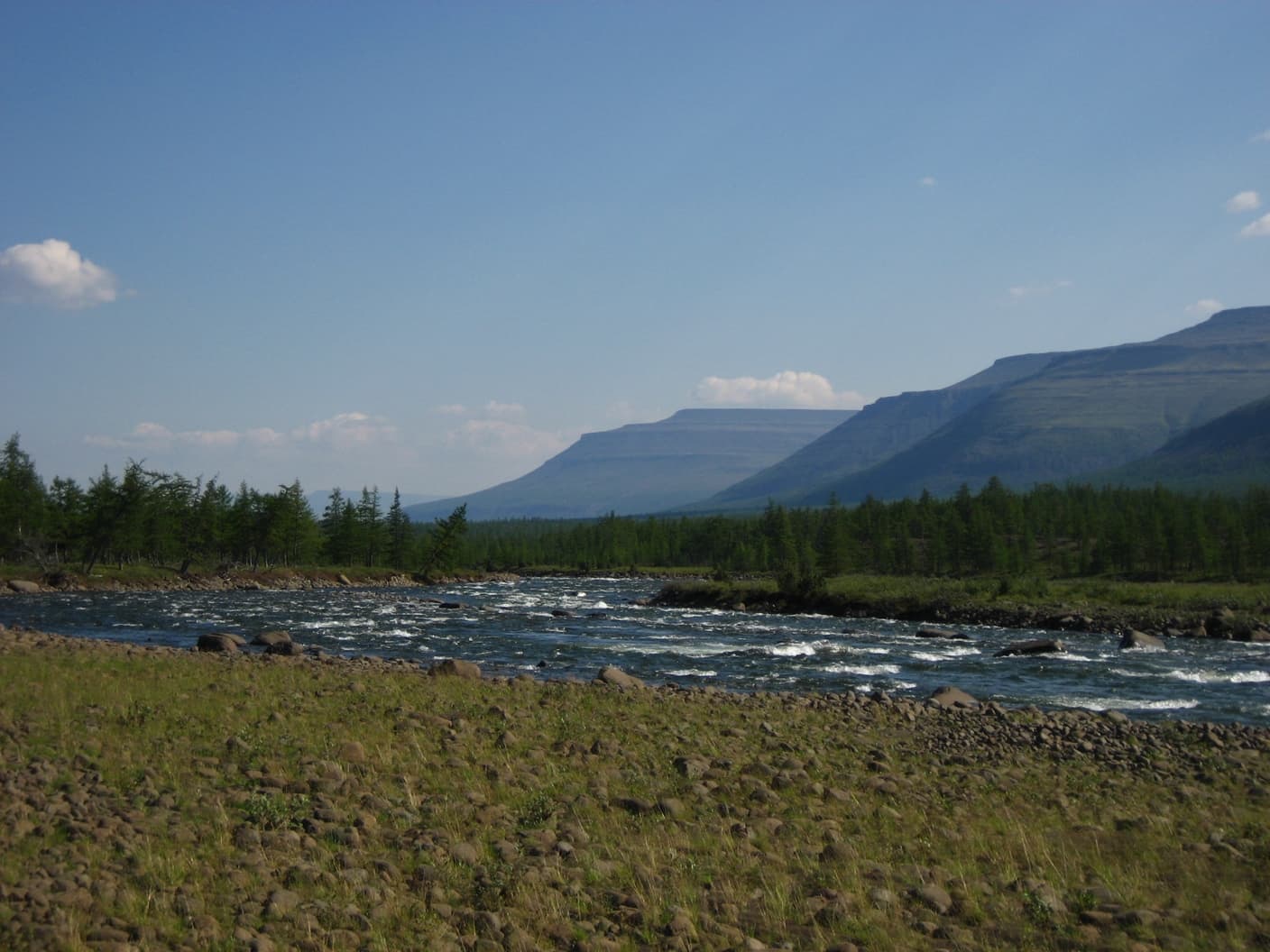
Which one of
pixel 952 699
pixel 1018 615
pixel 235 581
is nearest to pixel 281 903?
pixel 952 699

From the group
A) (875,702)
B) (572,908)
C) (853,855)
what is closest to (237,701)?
(572,908)

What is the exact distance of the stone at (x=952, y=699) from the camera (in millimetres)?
24078

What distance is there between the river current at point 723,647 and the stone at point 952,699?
2.20 meters

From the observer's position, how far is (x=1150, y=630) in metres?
51.2

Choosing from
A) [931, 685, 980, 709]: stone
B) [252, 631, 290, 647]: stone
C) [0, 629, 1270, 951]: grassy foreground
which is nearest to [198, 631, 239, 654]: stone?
[252, 631, 290, 647]: stone

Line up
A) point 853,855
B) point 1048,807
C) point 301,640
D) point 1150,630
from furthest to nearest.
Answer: point 1150,630 < point 301,640 < point 1048,807 < point 853,855

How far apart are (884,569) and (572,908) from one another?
121577 mm

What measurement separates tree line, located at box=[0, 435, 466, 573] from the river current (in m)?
25.0

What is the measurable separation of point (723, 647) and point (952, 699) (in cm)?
1805

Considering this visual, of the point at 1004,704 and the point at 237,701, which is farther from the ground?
the point at 237,701

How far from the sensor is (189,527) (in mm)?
105750

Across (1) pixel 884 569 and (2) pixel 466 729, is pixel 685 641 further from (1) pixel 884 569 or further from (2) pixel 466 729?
(1) pixel 884 569

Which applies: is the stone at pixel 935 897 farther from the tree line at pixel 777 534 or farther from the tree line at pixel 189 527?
the tree line at pixel 189 527

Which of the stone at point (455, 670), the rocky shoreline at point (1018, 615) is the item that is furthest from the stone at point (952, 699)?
the rocky shoreline at point (1018, 615)
